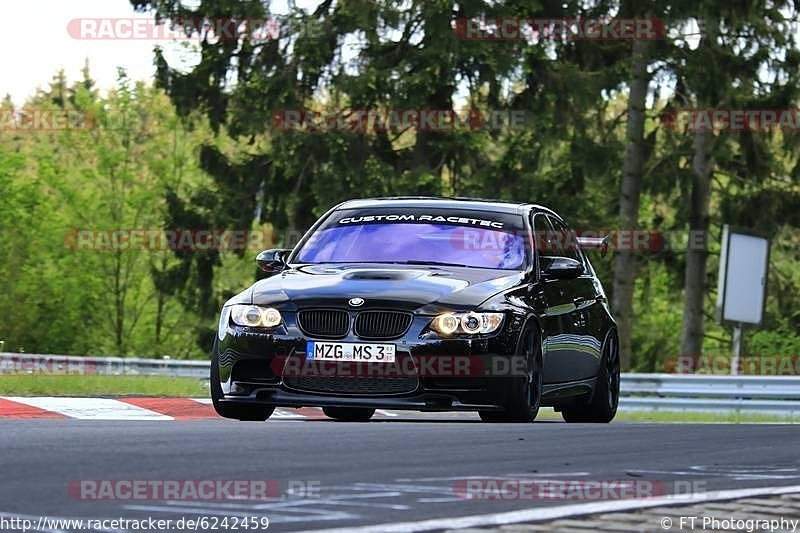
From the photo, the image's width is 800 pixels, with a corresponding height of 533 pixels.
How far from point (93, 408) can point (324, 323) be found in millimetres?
2595

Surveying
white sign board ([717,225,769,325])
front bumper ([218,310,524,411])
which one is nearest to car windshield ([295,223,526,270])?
front bumper ([218,310,524,411])

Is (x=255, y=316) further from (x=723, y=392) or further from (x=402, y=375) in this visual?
(x=723, y=392)

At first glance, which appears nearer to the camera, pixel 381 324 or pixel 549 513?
pixel 549 513

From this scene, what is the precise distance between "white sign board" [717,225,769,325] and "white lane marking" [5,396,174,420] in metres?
15.0

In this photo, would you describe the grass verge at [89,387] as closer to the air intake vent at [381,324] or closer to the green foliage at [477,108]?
the air intake vent at [381,324]

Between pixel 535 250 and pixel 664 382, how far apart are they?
11785mm

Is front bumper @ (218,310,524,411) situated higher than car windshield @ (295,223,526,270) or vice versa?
car windshield @ (295,223,526,270)

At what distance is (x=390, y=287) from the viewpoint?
456 inches

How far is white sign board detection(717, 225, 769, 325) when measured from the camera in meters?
27.0

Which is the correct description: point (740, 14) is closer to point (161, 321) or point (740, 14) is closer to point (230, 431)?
point (230, 431)

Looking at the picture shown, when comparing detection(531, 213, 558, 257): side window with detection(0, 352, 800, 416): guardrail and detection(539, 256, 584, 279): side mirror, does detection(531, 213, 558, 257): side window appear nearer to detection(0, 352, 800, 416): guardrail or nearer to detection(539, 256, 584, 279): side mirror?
detection(539, 256, 584, 279): side mirror

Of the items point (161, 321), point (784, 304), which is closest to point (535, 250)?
point (784, 304)

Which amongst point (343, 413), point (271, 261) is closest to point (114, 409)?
point (271, 261)

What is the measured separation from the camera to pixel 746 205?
119ft
